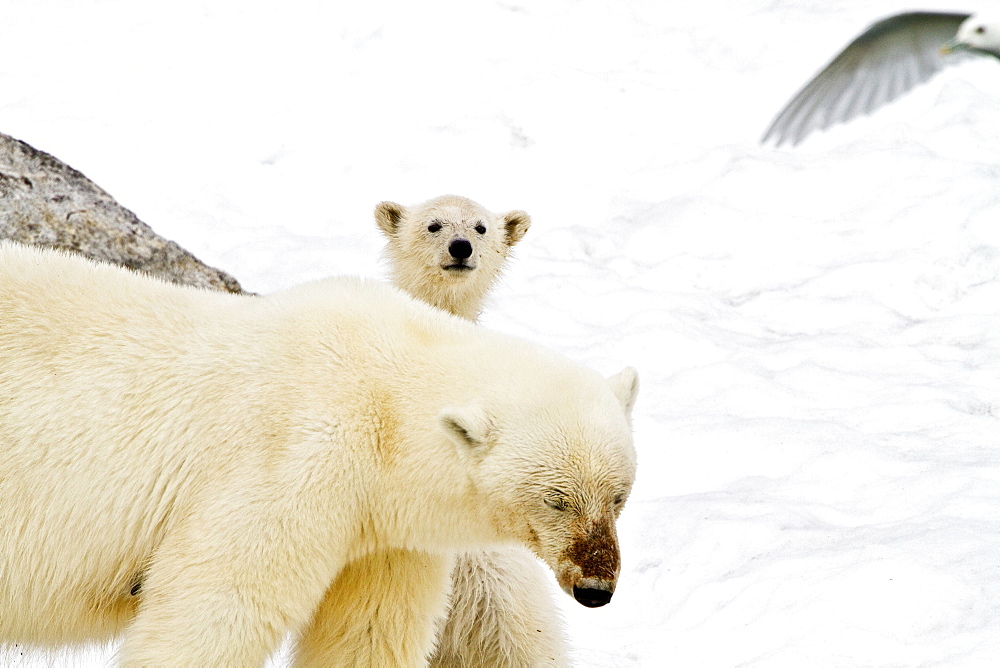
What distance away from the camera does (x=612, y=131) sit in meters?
11.8

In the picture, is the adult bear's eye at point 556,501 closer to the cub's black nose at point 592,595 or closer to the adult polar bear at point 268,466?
the adult polar bear at point 268,466

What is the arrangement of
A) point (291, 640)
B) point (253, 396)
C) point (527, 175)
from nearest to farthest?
point (253, 396)
point (291, 640)
point (527, 175)

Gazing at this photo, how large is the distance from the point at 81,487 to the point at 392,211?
134 inches

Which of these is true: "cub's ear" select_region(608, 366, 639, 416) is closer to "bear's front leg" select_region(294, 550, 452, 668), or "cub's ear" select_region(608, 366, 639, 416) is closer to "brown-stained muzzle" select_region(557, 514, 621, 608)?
"brown-stained muzzle" select_region(557, 514, 621, 608)

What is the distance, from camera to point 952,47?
6691 millimetres

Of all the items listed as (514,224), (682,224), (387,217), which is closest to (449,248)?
(387,217)

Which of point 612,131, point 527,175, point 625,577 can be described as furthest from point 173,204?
point 625,577

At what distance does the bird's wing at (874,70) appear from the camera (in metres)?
7.22

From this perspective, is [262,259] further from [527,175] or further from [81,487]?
[81,487]

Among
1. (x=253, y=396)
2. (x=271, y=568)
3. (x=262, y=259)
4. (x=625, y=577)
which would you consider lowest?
(x=625, y=577)

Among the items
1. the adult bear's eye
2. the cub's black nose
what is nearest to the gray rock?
the adult bear's eye

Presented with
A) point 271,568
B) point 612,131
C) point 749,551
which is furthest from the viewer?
point 612,131

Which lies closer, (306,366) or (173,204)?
(306,366)

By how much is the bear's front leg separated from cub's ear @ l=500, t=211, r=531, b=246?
3.39 meters
